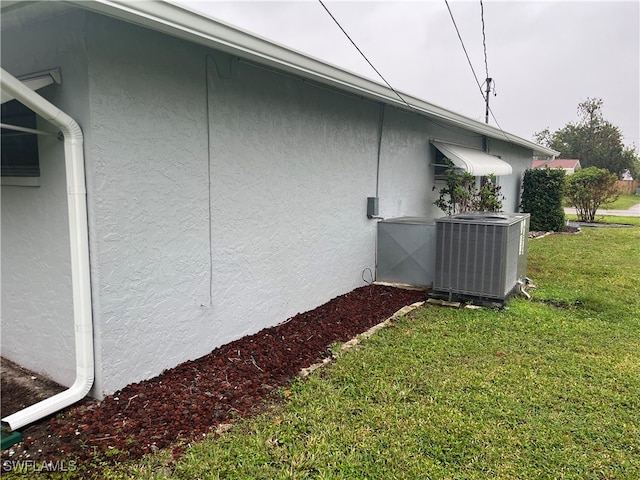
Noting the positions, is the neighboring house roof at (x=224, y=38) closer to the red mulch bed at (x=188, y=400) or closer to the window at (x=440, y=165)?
the red mulch bed at (x=188, y=400)

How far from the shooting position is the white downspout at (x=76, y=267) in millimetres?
3172

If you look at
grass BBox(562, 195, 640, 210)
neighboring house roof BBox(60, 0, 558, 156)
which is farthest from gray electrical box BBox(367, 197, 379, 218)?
grass BBox(562, 195, 640, 210)

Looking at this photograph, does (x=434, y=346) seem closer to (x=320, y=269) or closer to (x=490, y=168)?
(x=320, y=269)

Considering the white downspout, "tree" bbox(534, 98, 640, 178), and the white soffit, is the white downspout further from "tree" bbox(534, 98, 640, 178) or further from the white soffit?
"tree" bbox(534, 98, 640, 178)

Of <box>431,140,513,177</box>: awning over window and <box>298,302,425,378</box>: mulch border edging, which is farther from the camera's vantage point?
<box>431,140,513,177</box>: awning over window

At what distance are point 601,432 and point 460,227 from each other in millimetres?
3510

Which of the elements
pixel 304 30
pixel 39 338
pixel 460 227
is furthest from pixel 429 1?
pixel 39 338

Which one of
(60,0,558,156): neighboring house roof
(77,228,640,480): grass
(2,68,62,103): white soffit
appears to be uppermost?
(60,0,558,156): neighboring house roof

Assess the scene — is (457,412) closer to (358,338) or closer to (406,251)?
(358,338)

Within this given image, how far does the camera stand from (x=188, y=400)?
3.67m

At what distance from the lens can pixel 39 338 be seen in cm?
399

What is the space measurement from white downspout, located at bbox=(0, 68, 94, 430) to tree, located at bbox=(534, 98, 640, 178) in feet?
182

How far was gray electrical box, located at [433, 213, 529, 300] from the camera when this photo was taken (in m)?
6.25

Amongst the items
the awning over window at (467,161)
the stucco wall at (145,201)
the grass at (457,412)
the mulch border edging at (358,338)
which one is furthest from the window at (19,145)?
the awning over window at (467,161)
